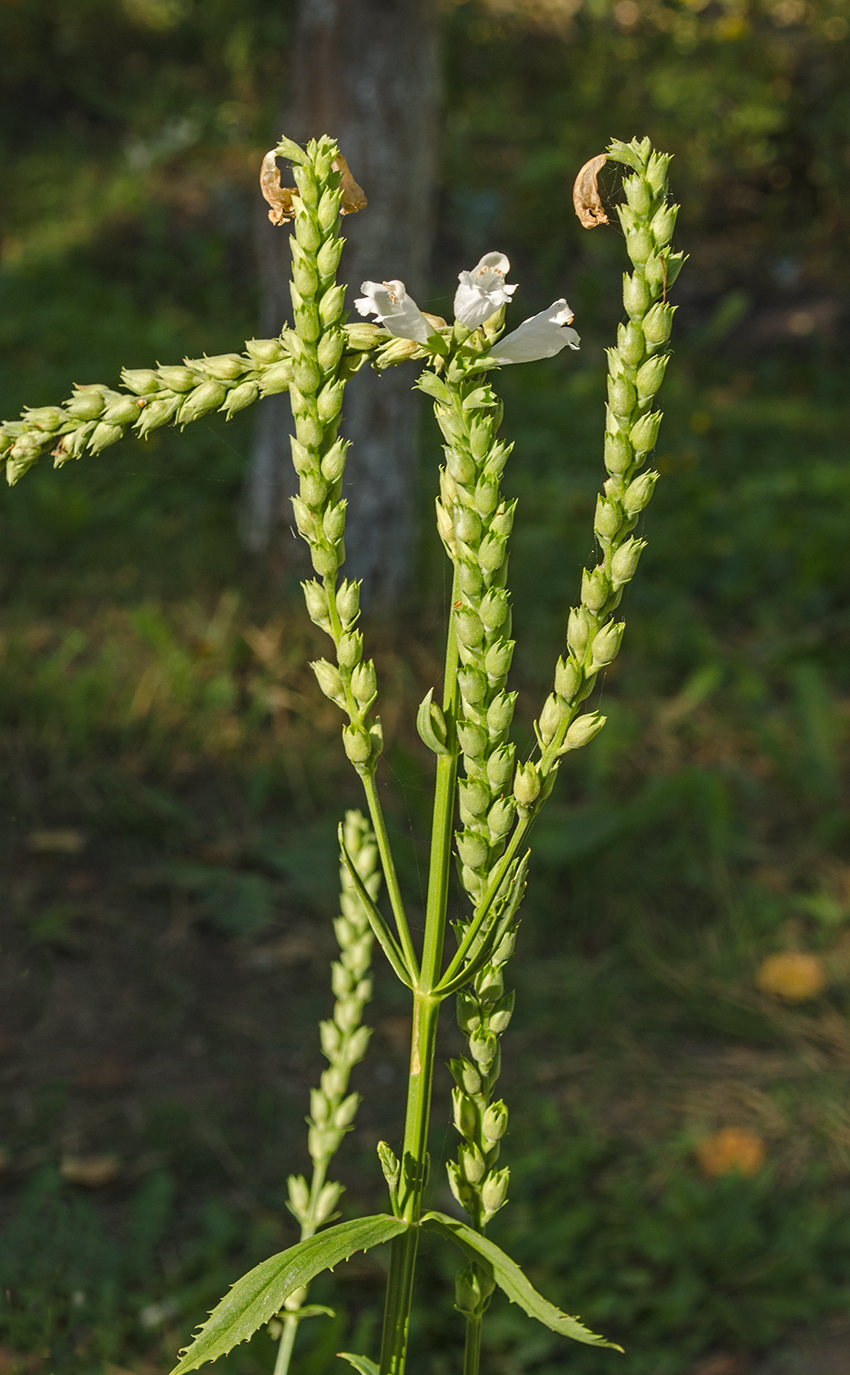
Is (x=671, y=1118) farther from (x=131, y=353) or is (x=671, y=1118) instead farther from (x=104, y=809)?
(x=131, y=353)

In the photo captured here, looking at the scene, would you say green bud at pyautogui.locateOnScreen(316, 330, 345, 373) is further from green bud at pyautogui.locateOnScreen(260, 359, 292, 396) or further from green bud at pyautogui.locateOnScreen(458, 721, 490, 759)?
green bud at pyautogui.locateOnScreen(458, 721, 490, 759)

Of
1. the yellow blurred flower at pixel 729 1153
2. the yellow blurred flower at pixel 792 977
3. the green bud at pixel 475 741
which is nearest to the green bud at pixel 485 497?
the green bud at pixel 475 741

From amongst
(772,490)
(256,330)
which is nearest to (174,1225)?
(772,490)

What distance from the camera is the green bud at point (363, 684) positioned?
563 mm

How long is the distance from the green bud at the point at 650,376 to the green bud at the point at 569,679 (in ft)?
0.40

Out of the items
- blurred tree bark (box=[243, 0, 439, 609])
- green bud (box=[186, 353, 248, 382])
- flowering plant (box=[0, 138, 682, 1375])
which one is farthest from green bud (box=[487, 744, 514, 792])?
blurred tree bark (box=[243, 0, 439, 609])

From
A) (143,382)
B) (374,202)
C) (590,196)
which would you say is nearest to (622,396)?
(590,196)

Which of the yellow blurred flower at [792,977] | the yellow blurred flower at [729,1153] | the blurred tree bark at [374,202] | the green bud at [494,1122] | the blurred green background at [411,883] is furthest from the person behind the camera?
the blurred tree bark at [374,202]

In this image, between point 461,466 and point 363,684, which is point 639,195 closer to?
point 461,466

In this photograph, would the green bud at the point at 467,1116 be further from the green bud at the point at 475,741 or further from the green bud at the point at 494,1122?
the green bud at the point at 475,741

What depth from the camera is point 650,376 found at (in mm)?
506

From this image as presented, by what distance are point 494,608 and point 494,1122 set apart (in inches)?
10.8

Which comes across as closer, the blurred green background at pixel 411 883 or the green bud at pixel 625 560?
the green bud at pixel 625 560

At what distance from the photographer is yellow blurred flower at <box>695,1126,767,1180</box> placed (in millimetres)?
2230
